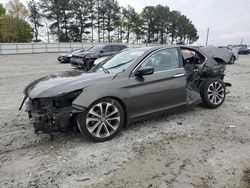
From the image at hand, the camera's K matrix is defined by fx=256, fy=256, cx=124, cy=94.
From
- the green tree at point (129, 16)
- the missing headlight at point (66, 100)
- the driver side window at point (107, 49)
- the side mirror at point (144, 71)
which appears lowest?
the missing headlight at point (66, 100)

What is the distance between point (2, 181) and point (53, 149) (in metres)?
0.91

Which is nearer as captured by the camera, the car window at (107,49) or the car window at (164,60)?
the car window at (164,60)

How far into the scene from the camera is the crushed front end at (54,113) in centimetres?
370

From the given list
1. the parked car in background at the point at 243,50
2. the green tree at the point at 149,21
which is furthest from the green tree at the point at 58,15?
the parked car in background at the point at 243,50

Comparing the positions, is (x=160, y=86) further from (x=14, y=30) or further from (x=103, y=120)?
(x=14, y=30)

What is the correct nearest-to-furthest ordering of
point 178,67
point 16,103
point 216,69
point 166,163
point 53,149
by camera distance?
point 166,163 < point 53,149 < point 178,67 < point 216,69 < point 16,103

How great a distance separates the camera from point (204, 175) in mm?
3094

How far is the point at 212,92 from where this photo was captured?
569cm

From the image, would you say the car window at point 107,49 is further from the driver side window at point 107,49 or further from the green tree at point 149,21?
the green tree at point 149,21

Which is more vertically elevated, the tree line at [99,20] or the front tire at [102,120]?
the tree line at [99,20]

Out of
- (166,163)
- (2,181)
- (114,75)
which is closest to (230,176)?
(166,163)

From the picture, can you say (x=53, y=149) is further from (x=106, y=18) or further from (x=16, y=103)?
(x=106, y=18)

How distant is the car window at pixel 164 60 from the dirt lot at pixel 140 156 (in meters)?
1.05

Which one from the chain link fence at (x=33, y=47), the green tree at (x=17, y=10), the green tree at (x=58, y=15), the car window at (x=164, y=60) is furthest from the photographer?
the green tree at (x=17, y=10)
